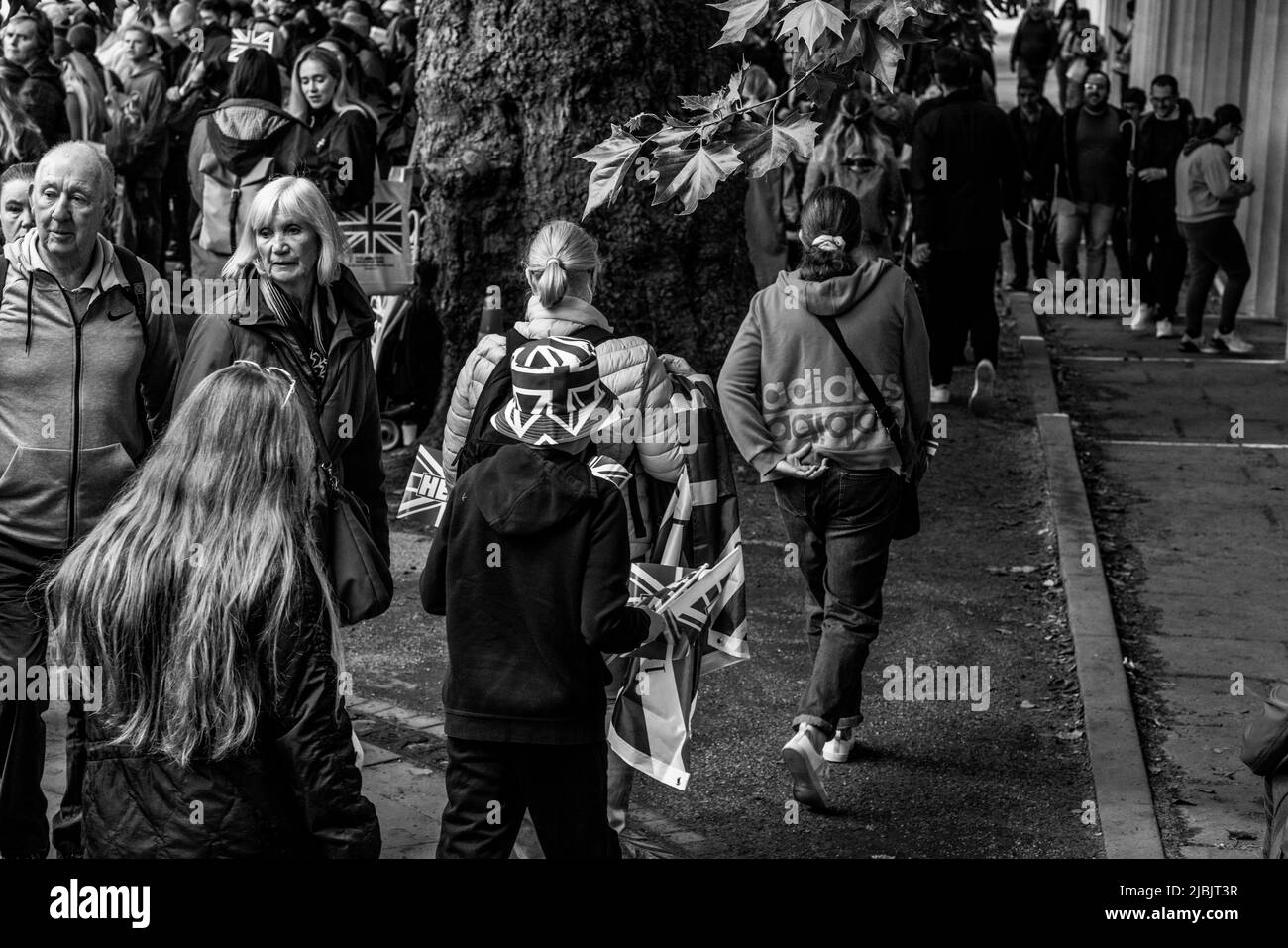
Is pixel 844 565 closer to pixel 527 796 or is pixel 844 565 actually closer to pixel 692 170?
pixel 692 170

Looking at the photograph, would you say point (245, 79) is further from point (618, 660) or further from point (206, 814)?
point (206, 814)

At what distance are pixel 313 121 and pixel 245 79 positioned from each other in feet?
1.85

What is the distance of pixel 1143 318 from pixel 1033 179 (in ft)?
4.80

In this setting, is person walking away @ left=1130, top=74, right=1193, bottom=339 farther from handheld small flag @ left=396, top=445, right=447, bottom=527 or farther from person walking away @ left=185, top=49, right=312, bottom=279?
handheld small flag @ left=396, top=445, right=447, bottom=527

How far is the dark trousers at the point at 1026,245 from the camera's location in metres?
15.3

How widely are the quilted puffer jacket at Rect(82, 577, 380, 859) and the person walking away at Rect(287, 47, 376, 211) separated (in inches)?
244

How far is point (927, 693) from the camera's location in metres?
6.67

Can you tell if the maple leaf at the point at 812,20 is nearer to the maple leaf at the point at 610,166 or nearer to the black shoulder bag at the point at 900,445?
the maple leaf at the point at 610,166

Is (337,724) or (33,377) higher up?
(33,377)

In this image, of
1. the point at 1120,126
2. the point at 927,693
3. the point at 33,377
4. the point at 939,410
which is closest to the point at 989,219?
the point at 939,410

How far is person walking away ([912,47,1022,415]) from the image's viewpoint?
429 inches

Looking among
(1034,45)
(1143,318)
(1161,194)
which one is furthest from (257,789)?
(1034,45)

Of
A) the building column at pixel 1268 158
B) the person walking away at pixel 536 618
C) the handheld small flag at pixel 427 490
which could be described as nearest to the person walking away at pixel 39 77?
the handheld small flag at pixel 427 490

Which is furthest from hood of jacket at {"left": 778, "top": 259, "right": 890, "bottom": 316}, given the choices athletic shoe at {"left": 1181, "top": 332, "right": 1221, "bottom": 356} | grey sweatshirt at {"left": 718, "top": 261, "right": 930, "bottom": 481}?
athletic shoe at {"left": 1181, "top": 332, "right": 1221, "bottom": 356}
